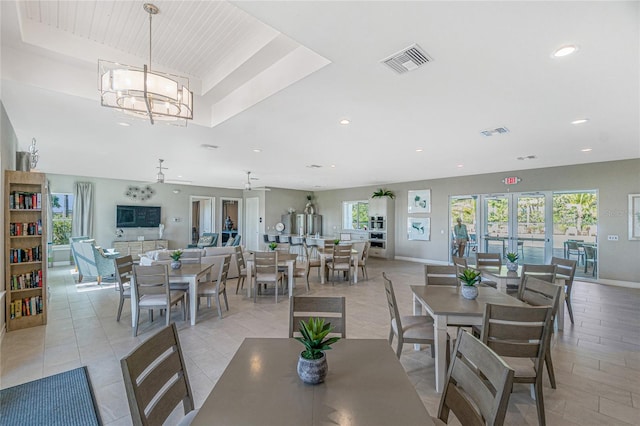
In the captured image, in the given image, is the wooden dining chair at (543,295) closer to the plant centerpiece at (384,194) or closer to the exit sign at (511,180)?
the exit sign at (511,180)

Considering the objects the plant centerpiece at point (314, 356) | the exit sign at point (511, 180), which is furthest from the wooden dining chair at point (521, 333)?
the exit sign at point (511, 180)

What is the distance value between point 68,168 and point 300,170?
643 cm

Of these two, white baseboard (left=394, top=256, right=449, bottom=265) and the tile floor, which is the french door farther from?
the tile floor

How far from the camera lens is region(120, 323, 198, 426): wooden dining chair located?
114 cm

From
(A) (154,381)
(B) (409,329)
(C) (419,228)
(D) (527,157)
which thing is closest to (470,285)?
(B) (409,329)

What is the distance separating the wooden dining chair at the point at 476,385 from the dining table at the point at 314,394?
0.25 meters

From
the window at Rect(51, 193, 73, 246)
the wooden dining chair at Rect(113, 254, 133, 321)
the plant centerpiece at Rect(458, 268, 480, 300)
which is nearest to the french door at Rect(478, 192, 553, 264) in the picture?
the plant centerpiece at Rect(458, 268, 480, 300)

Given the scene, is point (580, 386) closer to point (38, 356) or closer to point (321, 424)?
point (321, 424)

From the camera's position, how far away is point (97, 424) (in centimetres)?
216

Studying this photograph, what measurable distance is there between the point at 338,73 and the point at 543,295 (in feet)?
9.03

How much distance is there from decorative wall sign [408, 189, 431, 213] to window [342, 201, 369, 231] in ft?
6.37

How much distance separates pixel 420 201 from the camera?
10.1 metres

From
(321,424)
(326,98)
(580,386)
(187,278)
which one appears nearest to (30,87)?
(187,278)

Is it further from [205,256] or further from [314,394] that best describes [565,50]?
[205,256]
